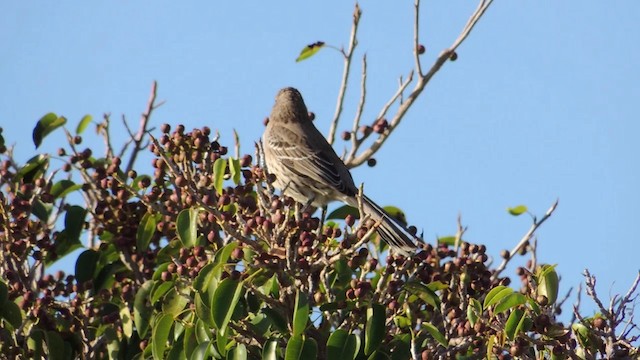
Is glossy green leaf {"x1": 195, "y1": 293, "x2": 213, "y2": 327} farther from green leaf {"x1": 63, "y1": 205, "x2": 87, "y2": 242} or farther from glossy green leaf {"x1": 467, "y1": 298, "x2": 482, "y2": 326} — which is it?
green leaf {"x1": 63, "y1": 205, "x2": 87, "y2": 242}

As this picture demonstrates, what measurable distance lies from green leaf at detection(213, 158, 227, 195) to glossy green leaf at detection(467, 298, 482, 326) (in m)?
1.32

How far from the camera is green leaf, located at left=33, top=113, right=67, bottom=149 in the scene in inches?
276

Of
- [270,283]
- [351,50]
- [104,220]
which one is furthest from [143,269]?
[351,50]

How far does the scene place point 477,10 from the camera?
7.07 m

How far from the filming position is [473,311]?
17.0 feet

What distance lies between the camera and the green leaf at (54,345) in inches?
230

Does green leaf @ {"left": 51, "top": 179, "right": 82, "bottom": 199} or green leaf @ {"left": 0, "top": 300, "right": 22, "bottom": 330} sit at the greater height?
green leaf @ {"left": 51, "top": 179, "right": 82, "bottom": 199}

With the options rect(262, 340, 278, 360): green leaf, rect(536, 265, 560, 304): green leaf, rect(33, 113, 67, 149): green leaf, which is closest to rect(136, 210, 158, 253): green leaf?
rect(33, 113, 67, 149): green leaf

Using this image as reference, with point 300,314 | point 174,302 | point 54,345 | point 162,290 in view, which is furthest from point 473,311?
point 54,345

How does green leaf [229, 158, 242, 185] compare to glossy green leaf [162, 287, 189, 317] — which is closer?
glossy green leaf [162, 287, 189, 317]

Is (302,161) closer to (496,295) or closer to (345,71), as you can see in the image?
(345,71)

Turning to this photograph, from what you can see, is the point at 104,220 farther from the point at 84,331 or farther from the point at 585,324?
the point at 585,324

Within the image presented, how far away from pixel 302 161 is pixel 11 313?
3452 millimetres

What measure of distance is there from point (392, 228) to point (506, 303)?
1561mm
